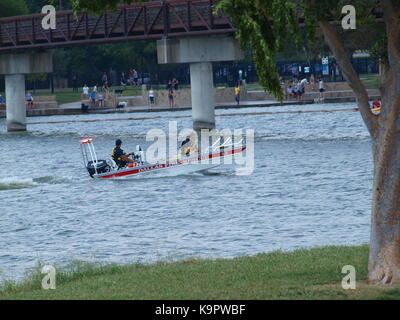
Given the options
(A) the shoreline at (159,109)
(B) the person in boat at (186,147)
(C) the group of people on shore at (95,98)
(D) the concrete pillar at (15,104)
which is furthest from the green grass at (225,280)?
(C) the group of people on shore at (95,98)

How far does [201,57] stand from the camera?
7181 cm

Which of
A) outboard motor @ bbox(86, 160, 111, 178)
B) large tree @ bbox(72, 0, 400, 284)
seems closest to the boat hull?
outboard motor @ bbox(86, 160, 111, 178)

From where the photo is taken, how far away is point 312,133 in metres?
67.9

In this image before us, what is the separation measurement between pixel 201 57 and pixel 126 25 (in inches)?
301

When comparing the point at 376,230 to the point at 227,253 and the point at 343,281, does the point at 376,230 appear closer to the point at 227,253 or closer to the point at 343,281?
the point at 343,281

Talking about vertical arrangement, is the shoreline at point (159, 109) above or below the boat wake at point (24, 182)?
above

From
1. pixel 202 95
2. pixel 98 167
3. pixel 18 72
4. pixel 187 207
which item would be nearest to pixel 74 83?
pixel 18 72

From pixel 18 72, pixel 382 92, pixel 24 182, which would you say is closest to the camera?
pixel 382 92

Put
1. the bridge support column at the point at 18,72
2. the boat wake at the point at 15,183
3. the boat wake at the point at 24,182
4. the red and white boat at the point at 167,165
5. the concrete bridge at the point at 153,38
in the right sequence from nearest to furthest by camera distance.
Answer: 1. the red and white boat at the point at 167,165
2. the boat wake at the point at 15,183
3. the boat wake at the point at 24,182
4. the concrete bridge at the point at 153,38
5. the bridge support column at the point at 18,72

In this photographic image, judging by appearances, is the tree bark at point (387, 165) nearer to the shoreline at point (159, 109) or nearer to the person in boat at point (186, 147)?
the person in boat at point (186, 147)

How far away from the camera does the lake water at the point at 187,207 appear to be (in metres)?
26.5

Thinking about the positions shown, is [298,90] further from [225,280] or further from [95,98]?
[225,280]

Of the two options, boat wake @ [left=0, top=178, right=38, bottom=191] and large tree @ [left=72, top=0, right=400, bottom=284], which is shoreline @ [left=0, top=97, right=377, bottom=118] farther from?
large tree @ [left=72, top=0, right=400, bottom=284]
